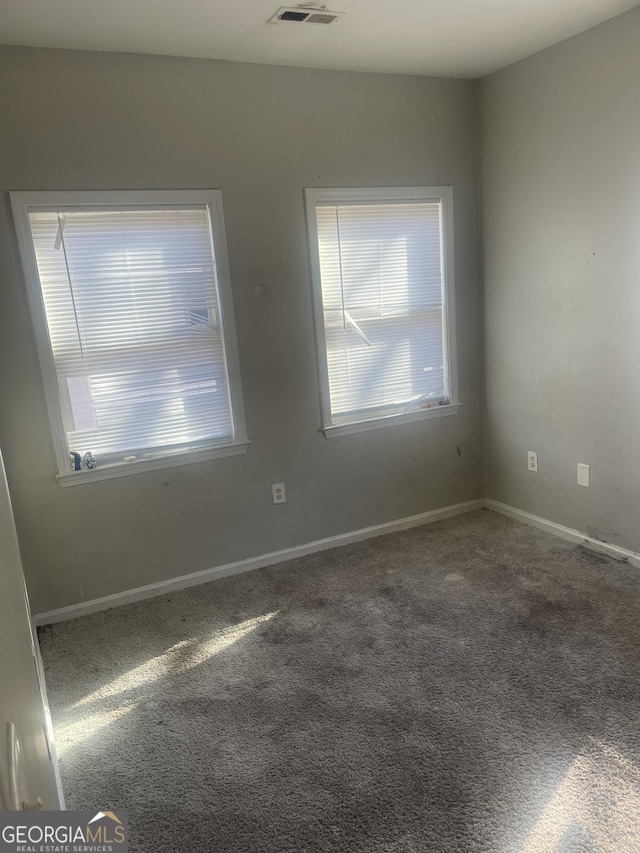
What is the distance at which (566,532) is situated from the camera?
133 inches

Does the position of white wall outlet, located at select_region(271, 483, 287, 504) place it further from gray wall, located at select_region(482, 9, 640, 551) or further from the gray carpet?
gray wall, located at select_region(482, 9, 640, 551)

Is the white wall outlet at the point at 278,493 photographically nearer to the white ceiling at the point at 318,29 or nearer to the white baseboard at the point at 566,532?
the white baseboard at the point at 566,532

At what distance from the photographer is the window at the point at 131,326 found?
2660 millimetres

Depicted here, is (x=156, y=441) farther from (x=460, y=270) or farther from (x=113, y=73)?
(x=460, y=270)

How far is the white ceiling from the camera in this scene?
2252mm

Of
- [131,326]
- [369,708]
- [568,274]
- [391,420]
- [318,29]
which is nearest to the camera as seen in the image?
[369,708]

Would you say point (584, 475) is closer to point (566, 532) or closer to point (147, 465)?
point (566, 532)

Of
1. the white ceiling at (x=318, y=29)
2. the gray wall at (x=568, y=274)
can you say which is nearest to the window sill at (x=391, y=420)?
the gray wall at (x=568, y=274)

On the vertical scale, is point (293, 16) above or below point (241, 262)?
above

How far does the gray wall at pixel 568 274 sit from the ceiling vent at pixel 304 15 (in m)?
1.28

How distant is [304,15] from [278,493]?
7.35 feet

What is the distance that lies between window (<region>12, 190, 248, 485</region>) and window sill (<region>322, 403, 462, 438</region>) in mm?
Answer: 592

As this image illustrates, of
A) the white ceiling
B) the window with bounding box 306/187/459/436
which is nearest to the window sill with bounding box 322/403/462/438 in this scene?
the window with bounding box 306/187/459/436

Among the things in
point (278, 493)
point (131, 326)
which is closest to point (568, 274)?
point (278, 493)
